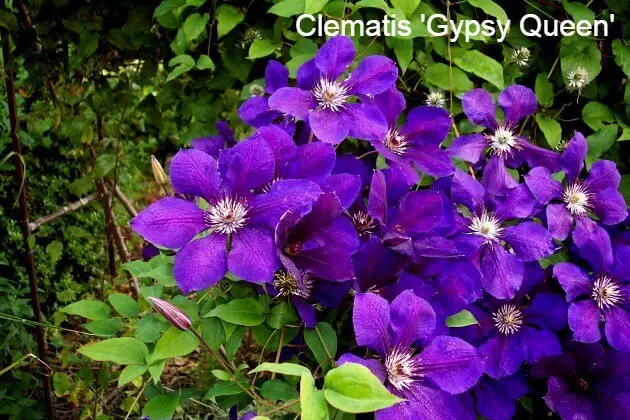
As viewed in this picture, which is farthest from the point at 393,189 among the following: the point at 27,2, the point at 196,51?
the point at 27,2

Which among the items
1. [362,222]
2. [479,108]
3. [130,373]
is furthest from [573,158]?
[130,373]

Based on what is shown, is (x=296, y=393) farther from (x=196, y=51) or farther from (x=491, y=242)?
(x=196, y=51)

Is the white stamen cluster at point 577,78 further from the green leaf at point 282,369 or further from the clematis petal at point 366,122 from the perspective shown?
the green leaf at point 282,369

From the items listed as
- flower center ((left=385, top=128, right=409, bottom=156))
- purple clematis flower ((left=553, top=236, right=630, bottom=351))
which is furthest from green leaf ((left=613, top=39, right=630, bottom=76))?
flower center ((left=385, top=128, right=409, bottom=156))

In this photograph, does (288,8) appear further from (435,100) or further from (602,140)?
(602,140)

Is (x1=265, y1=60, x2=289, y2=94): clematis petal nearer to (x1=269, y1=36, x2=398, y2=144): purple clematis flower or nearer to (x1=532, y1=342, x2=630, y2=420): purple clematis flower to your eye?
(x1=269, y1=36, x2=398, y2=144): purple clematis flower

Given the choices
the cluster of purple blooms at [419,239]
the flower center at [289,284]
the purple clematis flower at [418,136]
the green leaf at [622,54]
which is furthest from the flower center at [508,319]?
the green leaf at [622,54]
